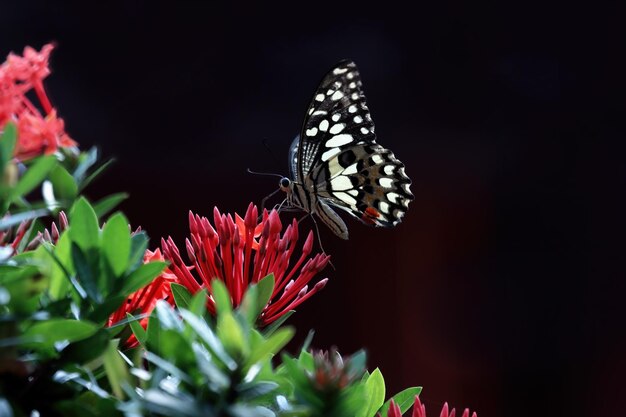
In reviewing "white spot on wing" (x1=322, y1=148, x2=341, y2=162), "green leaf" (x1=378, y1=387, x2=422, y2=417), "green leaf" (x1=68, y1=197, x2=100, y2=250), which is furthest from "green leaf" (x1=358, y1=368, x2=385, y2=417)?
"white spot on wing" (x1=322, y1=148, x2=341, y2=162)

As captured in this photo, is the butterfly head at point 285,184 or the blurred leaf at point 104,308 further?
the butterfly head at point 285,184

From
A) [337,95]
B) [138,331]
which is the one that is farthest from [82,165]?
[337,95]

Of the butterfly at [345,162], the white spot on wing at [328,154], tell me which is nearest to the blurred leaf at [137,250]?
the butterfly at [345,162]

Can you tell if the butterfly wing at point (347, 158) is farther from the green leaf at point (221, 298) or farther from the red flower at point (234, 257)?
the green leaf at point (221, 298)

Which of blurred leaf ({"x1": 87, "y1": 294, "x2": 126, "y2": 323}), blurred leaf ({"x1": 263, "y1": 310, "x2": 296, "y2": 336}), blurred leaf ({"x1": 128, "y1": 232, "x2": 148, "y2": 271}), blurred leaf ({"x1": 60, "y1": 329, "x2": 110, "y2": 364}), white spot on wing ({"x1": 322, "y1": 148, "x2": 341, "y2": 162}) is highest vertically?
blurred leaf ({"x1": 128, "y1": 232, "x2": 148, "y2": 271})

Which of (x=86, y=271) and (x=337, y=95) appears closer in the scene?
(x=86, y=271)

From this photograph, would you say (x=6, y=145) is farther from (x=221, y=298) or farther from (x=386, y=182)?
(x=386, y=182)

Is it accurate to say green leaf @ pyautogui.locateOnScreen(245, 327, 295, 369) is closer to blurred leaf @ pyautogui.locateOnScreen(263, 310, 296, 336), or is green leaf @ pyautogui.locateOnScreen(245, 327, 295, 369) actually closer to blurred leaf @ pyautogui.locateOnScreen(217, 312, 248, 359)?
blurred leaf @ pyautogui.locateOnScreen(217, 312, 248, 359)
